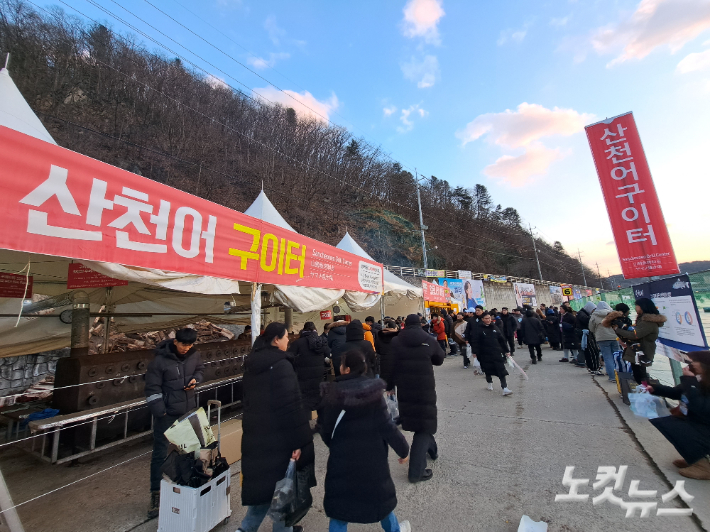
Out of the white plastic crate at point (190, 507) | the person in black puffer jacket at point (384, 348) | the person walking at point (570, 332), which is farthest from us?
the person walking at point (570, 332)

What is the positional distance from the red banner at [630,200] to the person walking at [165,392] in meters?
7.80

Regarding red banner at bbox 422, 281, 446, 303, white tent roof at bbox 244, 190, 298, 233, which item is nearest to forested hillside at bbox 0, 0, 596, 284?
red banner at bbox 422, 281, 446, 303

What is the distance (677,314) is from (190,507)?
5.90m

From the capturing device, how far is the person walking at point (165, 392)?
283cm

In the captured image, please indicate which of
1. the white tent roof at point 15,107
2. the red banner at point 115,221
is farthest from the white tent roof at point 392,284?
the white tent roof at point 15,107

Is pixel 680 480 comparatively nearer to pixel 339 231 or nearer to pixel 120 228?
pixel 120 228

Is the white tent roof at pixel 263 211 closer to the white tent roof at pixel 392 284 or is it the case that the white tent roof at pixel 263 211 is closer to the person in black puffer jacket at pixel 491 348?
the white tent roof at pixel 392 284

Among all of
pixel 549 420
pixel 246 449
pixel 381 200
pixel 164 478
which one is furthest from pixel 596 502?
pixel 381 200

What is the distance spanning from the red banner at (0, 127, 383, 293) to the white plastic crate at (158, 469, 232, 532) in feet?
6.19

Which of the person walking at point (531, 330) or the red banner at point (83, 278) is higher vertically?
the red banner at point (83, 278)

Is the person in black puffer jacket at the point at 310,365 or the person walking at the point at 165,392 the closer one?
the person walking at the point at 165,392

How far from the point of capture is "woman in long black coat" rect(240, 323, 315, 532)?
2.14 m

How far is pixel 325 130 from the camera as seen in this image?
120 feet

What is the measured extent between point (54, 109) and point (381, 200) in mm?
29676
